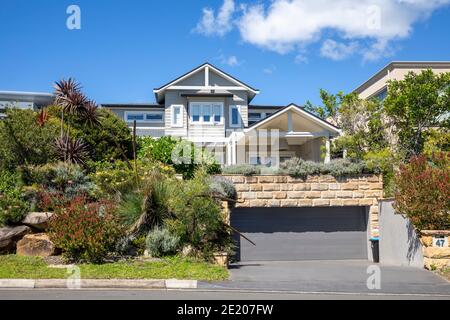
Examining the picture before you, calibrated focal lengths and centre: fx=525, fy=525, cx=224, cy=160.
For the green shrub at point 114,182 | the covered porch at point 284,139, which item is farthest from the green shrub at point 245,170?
the covered porch at point 284,139

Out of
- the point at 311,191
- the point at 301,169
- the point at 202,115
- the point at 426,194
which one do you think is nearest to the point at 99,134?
the point at 301,169

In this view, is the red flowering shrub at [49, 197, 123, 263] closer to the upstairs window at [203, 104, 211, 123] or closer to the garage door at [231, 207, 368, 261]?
the garage door at [231, 207, 368, 261]

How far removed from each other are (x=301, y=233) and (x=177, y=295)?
8.81m

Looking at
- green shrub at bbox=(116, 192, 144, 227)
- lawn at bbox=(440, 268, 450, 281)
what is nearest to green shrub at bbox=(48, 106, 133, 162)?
green shrub at bbox=(116, 192, 144, 227)

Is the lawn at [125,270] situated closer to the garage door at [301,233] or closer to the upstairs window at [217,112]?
the garage door at [301,233]

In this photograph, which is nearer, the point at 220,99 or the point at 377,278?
the point at 377,278

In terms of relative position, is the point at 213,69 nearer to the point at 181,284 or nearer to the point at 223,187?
the point at 223,187

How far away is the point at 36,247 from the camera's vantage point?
14297 millimetres

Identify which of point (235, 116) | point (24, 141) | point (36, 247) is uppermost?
point (235, 116)

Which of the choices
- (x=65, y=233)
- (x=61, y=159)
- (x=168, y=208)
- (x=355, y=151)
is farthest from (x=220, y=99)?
(x=65, y=233)

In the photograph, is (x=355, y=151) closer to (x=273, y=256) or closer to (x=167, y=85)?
(x=273, y=256)

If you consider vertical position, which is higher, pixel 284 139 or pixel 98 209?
pixel 284 139

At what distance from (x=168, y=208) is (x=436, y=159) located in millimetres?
7760

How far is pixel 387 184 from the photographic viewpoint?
62.2 ft
